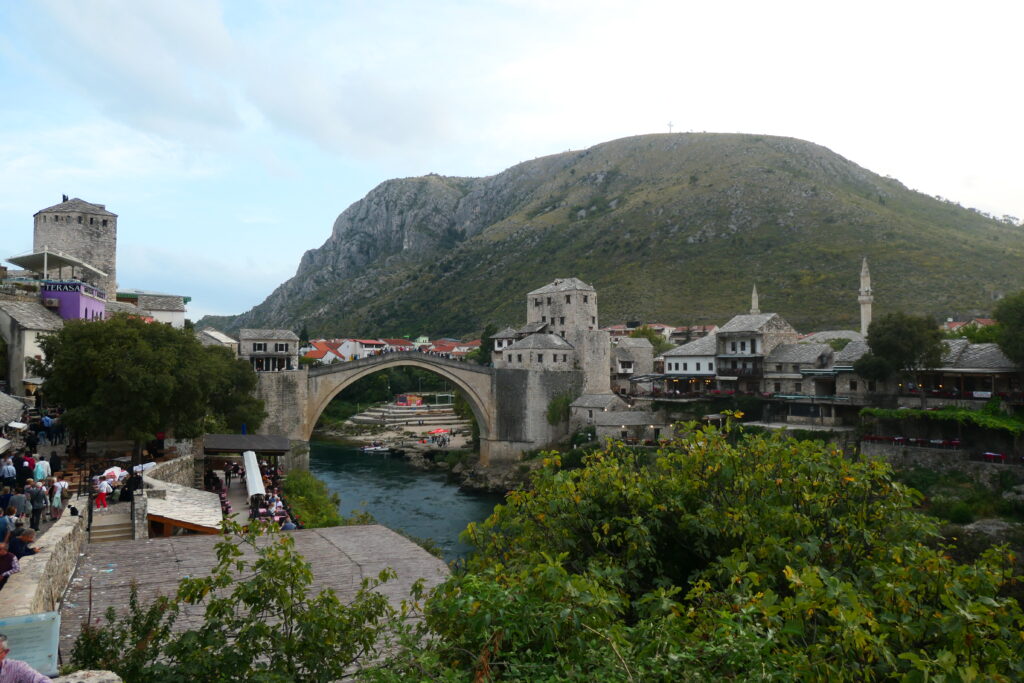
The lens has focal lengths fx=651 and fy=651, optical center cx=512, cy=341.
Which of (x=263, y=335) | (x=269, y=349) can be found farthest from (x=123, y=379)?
(x=263, y=335)

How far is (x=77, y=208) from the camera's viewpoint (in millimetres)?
34844

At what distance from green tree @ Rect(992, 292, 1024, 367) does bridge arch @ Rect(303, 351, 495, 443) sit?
2662 cm

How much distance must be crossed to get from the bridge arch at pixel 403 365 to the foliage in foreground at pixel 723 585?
2917cm

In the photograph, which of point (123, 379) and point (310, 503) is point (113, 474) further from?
point (310, 503)

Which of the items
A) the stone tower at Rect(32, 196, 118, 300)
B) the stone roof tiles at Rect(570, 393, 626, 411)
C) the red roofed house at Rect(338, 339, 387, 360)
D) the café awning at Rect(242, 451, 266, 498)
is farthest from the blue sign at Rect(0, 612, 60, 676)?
the red roofed house at Rect(338, 339, 387, 360)

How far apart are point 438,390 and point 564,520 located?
69.3 meters

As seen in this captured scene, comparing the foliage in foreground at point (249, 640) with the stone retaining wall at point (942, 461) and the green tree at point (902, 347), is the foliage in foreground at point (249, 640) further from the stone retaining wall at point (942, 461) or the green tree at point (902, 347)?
the green tree at point (902, 347)

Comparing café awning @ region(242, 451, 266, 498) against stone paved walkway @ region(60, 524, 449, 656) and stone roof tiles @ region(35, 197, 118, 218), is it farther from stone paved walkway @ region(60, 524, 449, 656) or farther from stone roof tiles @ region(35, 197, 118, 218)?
stone roof tiles @ region(35, 197, 118, 218)

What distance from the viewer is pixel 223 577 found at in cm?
485

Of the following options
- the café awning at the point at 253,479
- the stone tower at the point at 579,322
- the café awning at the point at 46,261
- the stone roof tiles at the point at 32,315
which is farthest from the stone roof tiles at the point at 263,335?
the café awning at the point at 253,479

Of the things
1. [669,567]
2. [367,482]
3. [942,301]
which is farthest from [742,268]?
[669,567]

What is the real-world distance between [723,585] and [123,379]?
17.2 meters

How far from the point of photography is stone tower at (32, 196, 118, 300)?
1347 inches

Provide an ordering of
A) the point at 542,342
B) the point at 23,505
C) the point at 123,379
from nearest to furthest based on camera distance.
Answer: the point at 23,505, the point at 123,379, the point at 542,342
